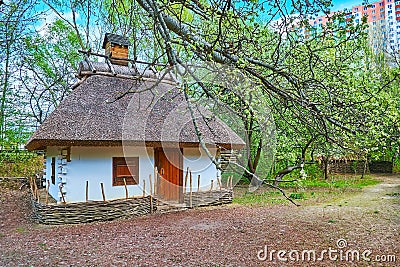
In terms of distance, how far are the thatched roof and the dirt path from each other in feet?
5.81

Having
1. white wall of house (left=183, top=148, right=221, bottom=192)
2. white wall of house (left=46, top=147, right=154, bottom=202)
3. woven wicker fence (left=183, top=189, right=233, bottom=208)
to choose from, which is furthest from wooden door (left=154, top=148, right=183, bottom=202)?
white wall of house (left=46, top=147, right=154, bottom=202)

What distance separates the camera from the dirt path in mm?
4633

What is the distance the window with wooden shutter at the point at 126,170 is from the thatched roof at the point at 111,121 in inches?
30.5

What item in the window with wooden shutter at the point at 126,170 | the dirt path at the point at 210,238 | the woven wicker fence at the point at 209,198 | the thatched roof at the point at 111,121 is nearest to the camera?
the dirt path at the point at 210,238

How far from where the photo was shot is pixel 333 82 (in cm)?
421

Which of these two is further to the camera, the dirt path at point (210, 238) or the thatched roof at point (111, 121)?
the thatched roof at point (111, 121)

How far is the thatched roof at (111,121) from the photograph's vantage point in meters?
7.07

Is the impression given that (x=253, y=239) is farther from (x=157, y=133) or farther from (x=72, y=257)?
(x=157, y=133)

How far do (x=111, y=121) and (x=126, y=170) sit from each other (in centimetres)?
129

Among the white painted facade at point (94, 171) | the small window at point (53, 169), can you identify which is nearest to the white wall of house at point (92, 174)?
the white painted facade at point (94, 171)

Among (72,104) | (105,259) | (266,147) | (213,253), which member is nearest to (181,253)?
(213,253)

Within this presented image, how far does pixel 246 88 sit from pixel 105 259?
3.10 metres

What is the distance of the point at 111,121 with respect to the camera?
777cm

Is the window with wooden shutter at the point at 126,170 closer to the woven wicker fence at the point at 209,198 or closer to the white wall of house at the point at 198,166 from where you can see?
the white wall of house at the point at 198,166
